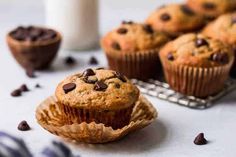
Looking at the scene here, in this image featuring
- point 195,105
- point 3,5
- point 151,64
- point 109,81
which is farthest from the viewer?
point 3,5

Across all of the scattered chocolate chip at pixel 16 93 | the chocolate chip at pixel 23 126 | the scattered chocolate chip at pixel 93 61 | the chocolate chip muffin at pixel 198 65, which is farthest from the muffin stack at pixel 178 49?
the chocolate chip at pixel 23 126

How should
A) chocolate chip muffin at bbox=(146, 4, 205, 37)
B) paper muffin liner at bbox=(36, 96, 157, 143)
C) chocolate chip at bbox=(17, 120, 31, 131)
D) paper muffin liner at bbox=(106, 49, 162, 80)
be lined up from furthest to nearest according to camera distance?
chocolate chip muffin at bbox=(146, 4, 205, 37), paper muffin liner at bbox=(106, 49, 162, 80), chocolate chip at bbox=(17, 120, 31, 131), paper muffin liner at bbox=(36, 96, 157, 143)

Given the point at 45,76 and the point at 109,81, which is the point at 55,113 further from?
the point at 45,76

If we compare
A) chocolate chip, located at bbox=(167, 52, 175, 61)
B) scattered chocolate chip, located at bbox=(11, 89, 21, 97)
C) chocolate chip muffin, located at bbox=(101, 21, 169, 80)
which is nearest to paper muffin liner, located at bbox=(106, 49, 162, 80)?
chocolate chip muffin, located at bbox=(101, 21, 169, 80)

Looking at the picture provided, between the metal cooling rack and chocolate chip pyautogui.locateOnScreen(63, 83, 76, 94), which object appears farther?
the metal cooling rack

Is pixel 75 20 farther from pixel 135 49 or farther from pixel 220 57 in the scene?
pixel 220 57

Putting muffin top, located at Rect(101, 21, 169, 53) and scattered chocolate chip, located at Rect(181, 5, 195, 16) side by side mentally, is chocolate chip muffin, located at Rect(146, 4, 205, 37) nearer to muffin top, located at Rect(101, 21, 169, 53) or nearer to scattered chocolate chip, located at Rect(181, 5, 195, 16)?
scattered chocolate chip, located at Rect(181, 5, 195, 16)

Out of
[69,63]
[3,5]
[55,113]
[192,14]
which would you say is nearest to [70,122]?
[55,113]
